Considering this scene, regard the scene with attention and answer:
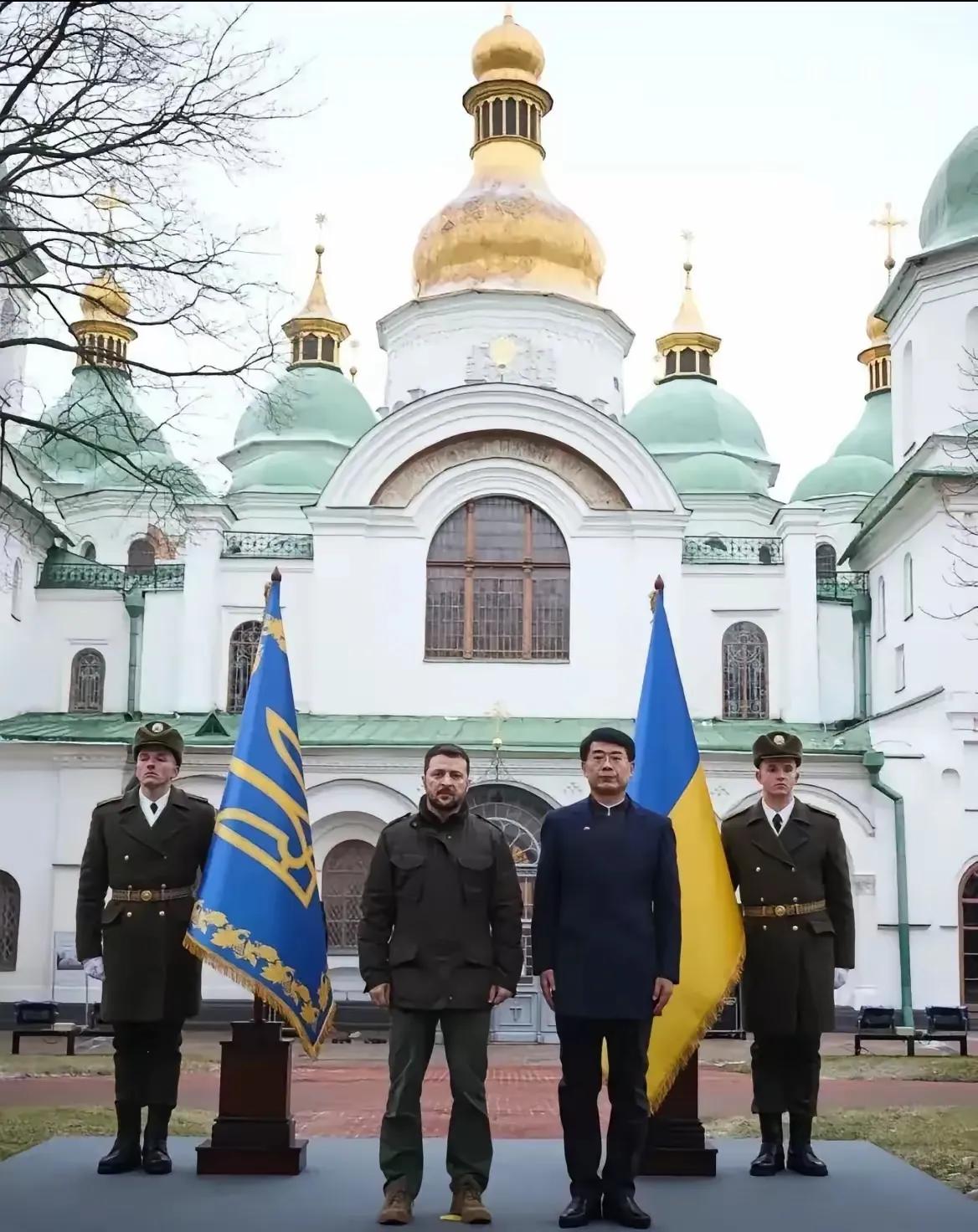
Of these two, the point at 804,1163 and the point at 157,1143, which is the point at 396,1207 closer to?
the point at 157,1143

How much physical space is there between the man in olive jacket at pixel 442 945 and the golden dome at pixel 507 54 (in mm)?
28460

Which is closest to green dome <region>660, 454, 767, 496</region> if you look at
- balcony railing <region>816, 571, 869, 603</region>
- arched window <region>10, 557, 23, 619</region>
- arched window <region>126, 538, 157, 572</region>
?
balcony railing <region>816, 571, 869, 603</region>

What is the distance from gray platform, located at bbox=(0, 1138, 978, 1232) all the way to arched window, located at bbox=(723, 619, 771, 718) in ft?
60.6

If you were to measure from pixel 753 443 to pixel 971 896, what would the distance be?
17711 mm

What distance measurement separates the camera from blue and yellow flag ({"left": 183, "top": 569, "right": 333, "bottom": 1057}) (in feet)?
24.1

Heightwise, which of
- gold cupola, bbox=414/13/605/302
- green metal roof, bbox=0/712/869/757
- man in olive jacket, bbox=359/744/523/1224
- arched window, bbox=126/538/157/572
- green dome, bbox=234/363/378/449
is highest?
gold cupola, bbox=414/13/605/302

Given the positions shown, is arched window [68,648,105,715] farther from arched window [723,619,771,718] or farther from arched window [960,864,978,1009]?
arched window [960,864,978,1009]

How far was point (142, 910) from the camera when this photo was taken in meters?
7.35

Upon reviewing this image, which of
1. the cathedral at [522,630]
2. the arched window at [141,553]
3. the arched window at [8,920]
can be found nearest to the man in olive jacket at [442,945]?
the cathedral at [522,630]

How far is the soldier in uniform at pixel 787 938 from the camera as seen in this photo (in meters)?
7.24

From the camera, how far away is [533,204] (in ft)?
102

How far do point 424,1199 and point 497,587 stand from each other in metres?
18.8

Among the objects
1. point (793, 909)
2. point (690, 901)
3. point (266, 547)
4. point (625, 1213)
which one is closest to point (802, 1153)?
point (793, 909)

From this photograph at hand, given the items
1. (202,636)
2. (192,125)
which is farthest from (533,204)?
(192,125)
